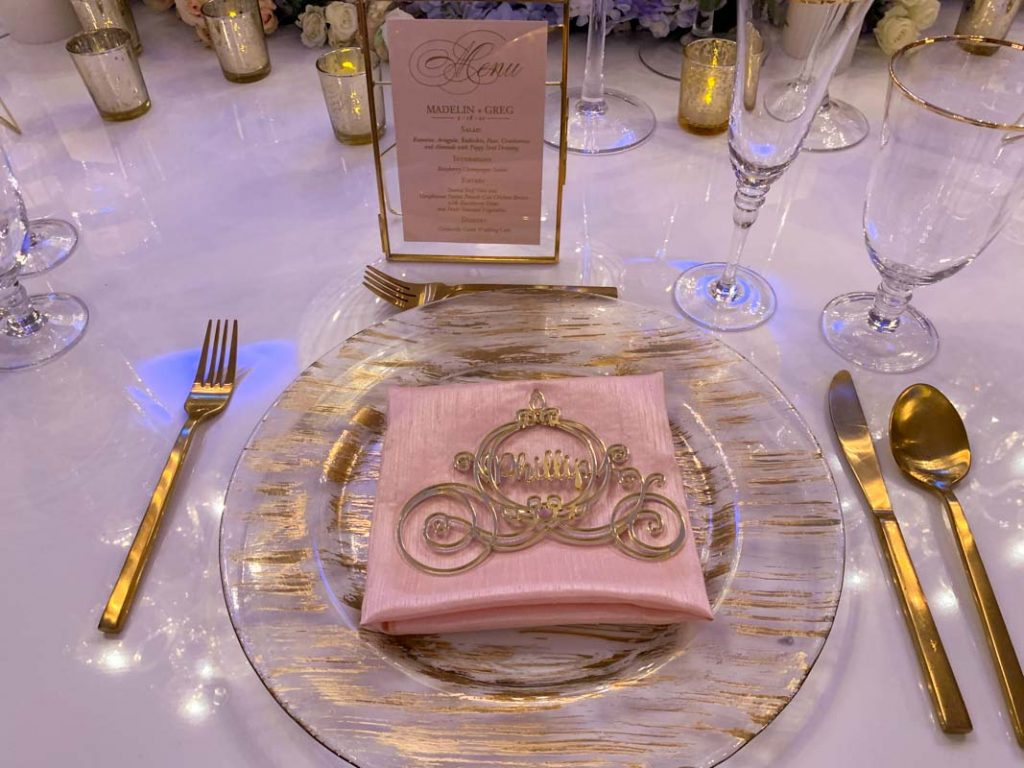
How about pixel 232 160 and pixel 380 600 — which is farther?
pixel 232 160

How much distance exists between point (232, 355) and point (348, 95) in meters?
0.38

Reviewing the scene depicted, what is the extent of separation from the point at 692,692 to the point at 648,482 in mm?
133

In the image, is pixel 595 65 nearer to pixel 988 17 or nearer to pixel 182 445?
pixel 988 17

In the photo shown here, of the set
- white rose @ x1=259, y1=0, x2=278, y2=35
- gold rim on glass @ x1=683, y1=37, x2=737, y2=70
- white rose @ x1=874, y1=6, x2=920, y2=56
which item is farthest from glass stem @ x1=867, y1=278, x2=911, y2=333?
white rose @ x1=259, y1=0, x2=278, y2=35

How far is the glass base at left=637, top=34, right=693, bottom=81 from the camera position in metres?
1.06

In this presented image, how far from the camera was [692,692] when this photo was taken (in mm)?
399

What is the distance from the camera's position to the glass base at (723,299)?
69 centimetres

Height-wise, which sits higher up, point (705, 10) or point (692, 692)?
point (705, 10)

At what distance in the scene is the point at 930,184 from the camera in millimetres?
584

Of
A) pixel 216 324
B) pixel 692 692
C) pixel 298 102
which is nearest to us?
pixel 692 692

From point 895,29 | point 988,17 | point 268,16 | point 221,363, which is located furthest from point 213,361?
point 988,17

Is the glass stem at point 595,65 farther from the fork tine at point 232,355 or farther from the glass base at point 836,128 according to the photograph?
the fork tine at point 232,355

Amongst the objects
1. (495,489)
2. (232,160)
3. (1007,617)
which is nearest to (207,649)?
(495,489)

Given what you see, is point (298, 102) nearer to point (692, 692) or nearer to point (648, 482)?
point (648, 482)
